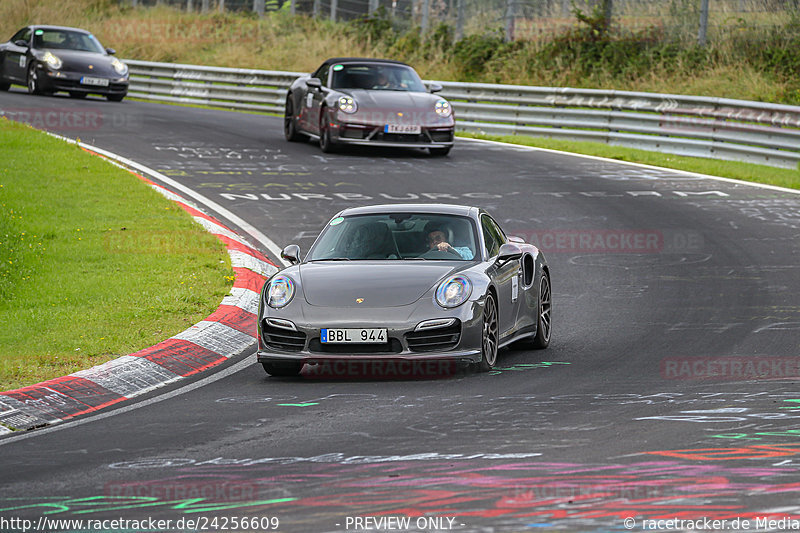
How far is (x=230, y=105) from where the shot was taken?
3266 centimetres

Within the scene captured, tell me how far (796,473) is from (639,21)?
2559 cm

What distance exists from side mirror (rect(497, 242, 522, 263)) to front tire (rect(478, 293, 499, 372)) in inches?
20.4

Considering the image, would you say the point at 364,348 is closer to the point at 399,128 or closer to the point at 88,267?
the point at 88,267

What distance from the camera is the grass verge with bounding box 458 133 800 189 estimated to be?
20.9 metres

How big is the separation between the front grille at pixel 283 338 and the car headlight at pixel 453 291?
1.02m

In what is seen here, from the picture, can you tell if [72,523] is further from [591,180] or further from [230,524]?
[591,180]

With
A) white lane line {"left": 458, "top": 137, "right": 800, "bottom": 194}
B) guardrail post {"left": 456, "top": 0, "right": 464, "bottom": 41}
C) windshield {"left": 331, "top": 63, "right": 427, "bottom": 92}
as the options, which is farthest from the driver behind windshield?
guardrail post {"left": 456, "top": 0, "right": 464, "bottom": 41}

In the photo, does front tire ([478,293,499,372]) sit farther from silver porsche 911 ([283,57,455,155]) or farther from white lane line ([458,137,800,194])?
silver porsche 911 ([283,57,455,155])

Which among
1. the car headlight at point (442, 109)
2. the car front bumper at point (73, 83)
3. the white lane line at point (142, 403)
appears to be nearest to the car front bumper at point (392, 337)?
the white lane line at point (142, 403)

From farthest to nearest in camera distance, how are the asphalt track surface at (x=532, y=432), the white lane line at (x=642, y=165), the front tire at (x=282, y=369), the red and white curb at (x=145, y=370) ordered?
the white lane line at (x=642, y=165) → the front tire at (x=282, y=369) → the red and white curb at (x=145, y=370) → the asphalt track surface at (x=532, y=432)

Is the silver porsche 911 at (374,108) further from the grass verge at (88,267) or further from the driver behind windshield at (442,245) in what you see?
the driver behind windshield at (442,245)

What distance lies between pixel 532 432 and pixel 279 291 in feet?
9.89

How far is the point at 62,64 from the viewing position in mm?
29656

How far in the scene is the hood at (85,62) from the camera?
29672 millimetres
